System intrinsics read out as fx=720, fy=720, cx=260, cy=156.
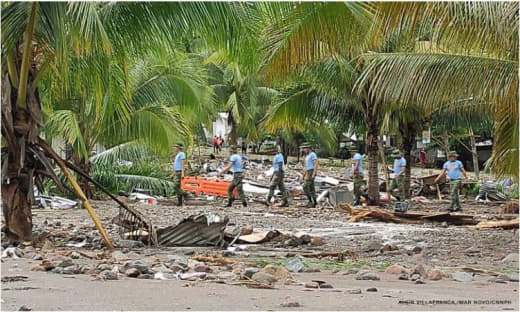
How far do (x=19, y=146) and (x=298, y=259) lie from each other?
3.77 m

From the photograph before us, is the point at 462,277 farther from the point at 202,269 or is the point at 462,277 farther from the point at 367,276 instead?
the point at 202,269

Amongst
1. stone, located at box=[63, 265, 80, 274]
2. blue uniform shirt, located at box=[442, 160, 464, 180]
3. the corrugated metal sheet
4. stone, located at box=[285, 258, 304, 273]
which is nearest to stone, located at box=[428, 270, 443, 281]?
stone, located at box=[285, 258, 304, 273]

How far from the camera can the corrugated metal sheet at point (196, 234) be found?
9.91m

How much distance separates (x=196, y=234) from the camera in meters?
9.96

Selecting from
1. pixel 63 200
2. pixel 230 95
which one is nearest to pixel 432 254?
pixel 63 200

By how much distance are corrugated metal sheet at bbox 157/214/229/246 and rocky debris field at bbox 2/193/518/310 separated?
0.95ft

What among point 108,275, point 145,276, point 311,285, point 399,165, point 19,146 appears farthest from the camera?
point 399,165

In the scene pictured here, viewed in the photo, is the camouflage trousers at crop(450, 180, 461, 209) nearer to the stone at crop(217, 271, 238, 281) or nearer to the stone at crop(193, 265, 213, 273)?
the stone at crop(193, 265, 213, 273)

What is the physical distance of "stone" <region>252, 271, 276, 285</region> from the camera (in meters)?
6.06

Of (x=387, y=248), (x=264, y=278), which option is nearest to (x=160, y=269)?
(x=264, y=278)

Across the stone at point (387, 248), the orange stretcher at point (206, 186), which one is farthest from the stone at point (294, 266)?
the orange stretcher at point (206, 186)

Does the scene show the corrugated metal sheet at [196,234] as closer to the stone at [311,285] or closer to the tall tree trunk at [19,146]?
the tall tree trunk at [19,146]

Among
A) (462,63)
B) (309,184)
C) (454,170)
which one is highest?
(462,63)

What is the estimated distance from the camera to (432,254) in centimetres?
947
